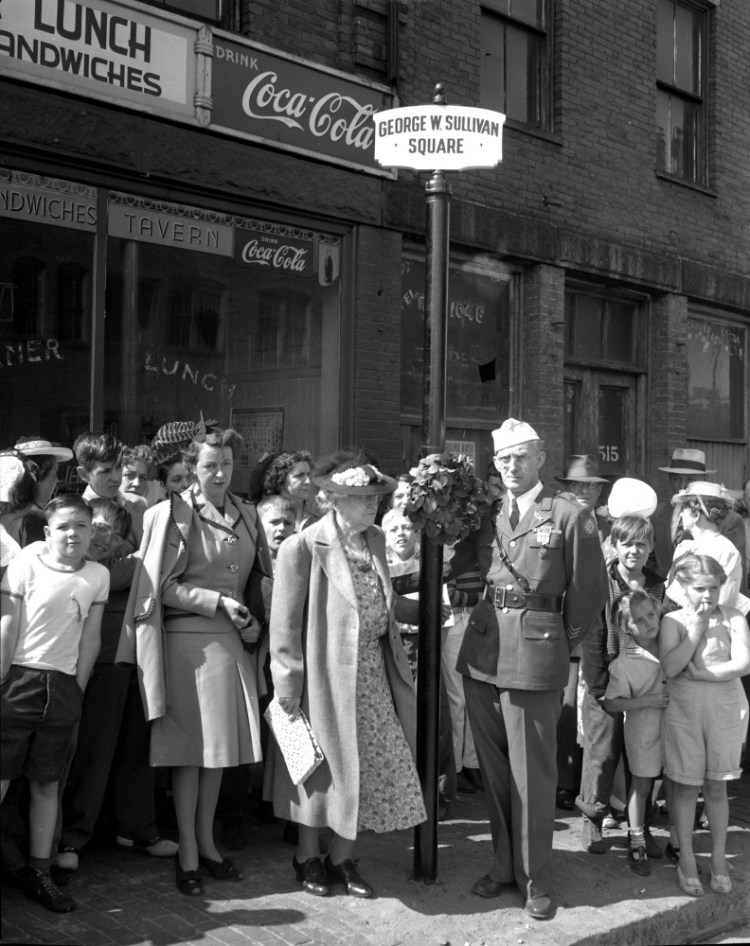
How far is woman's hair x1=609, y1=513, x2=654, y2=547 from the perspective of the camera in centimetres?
572

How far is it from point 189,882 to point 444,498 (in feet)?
6.50

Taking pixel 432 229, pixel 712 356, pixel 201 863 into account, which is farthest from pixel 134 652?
pixel 712 356

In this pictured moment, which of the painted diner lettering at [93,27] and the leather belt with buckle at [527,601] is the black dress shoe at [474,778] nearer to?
the leather belt with buckle at [527,601]

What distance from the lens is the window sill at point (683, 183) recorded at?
11.0 metres

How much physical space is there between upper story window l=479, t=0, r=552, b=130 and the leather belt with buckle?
5.83 meters

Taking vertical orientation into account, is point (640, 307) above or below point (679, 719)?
above

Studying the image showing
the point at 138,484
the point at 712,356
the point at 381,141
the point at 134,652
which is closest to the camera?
the point at 134,652

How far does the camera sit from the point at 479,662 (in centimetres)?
496

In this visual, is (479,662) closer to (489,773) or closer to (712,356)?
(489,773)

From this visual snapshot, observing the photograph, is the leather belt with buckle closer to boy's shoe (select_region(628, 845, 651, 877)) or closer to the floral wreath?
the floral wreath

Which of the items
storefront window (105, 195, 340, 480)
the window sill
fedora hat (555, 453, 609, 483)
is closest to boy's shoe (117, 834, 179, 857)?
storefront window (105, 195, 340, 480)

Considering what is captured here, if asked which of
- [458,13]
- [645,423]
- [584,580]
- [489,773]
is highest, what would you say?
[458,13]

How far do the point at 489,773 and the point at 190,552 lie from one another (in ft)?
5.57

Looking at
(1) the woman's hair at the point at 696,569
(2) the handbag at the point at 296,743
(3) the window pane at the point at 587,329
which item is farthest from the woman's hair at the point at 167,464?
(3) the window pane at the point at 587,329
